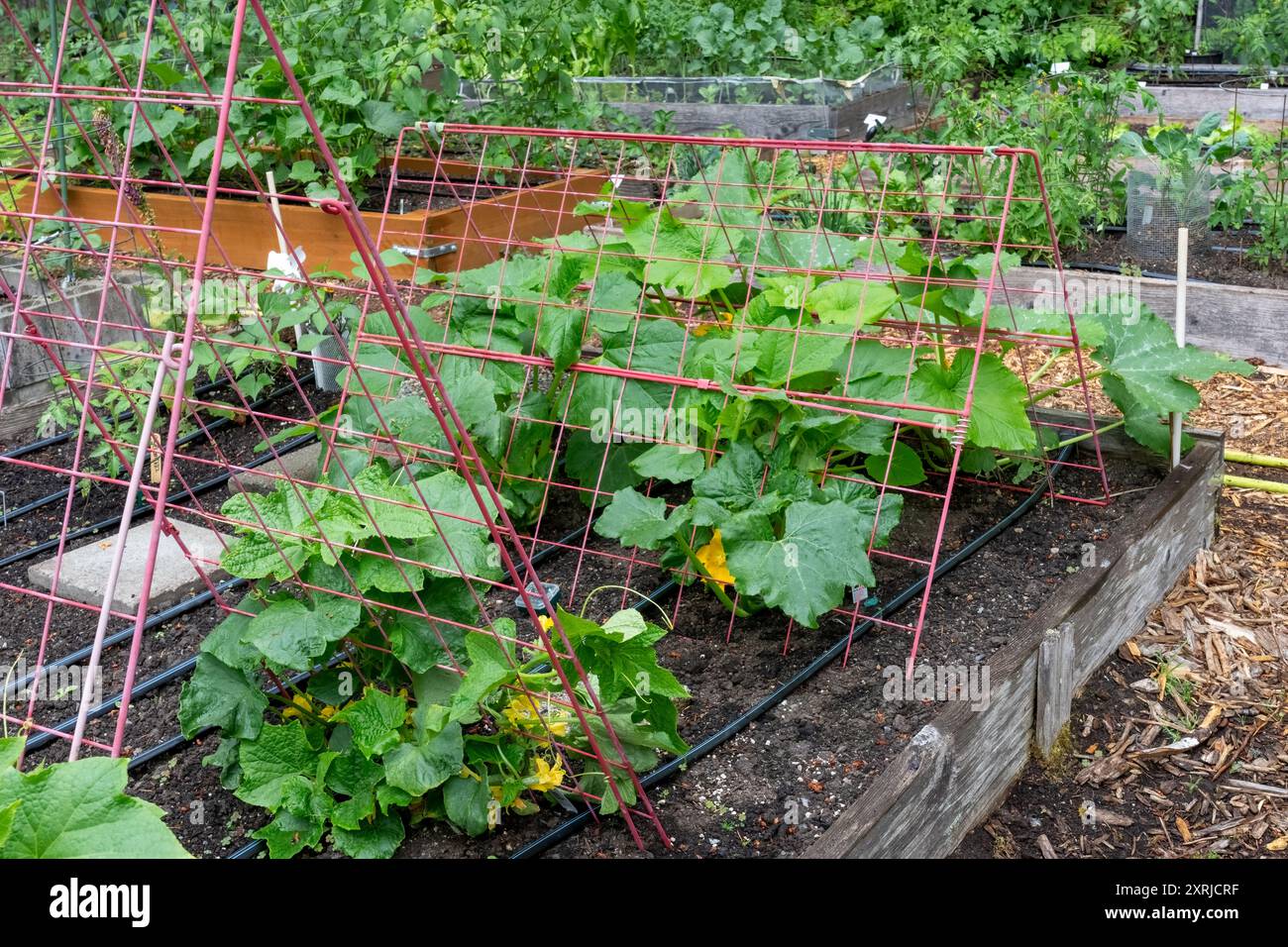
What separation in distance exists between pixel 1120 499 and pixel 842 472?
3.06 feet

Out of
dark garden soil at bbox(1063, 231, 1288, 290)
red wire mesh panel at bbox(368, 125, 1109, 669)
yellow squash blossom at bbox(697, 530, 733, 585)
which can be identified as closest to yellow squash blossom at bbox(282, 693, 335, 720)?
red wire mesh panel at bbox(368, 125, 1109, 669)

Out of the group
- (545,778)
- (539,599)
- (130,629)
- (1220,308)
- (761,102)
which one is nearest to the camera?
(545,778)

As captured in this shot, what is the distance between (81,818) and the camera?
1370mm

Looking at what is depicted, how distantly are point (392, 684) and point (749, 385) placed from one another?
1.25m

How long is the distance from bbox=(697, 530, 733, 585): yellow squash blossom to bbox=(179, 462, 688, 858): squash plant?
65cm

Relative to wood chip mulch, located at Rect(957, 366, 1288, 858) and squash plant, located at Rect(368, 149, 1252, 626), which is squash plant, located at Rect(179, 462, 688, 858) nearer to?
squash plant, located at Rect(368, 149, 1252, 626)

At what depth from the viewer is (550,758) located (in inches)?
98.4

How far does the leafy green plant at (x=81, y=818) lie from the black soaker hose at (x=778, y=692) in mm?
1059

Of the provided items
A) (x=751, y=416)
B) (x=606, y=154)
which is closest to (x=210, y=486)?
(x=751, y=416)

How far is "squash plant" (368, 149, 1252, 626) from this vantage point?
9.66 feet

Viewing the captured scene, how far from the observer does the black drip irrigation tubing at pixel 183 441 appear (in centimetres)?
399

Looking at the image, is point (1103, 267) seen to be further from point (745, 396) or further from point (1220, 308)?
point (745, 396)

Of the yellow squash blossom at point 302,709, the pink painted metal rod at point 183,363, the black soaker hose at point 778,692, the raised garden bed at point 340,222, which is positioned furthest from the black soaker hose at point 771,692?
the raised garden bed at point 340,222

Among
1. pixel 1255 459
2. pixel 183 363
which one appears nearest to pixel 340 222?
pixel 1255 459
